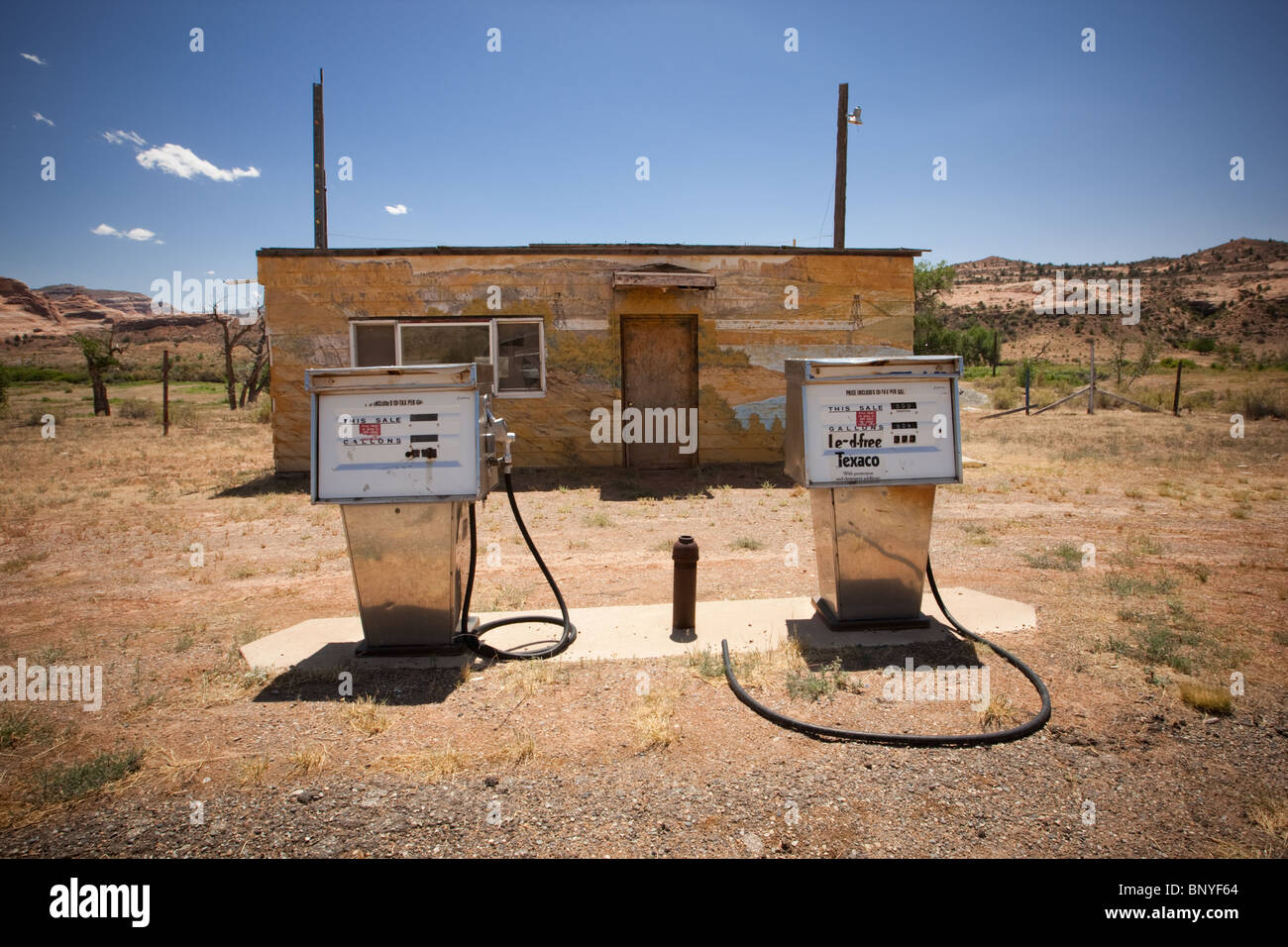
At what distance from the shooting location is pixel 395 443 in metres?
4.48

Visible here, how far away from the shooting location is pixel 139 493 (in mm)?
11039

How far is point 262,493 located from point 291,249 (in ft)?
12.5

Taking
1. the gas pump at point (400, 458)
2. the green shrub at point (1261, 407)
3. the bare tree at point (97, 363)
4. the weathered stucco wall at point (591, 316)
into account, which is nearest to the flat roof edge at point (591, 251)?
the weathered stucco wall at point (591, 316)

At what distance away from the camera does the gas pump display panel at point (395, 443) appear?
4.45 meters

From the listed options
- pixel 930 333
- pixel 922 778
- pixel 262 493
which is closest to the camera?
pixel 922 778

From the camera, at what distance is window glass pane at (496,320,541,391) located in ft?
39.1

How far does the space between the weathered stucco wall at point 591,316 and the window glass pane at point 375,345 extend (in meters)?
0.22

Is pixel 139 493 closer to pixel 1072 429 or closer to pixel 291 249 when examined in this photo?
pixel 291 249

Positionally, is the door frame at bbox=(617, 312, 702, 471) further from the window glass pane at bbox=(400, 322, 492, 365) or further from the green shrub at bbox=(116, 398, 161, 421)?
the green shrub at bbox=(116, 398, 161, 421)

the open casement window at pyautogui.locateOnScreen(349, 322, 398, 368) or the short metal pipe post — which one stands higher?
the open casement window at pyautogui.locateOnScreen(349, 322, 398, 368)

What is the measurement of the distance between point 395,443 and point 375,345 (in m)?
8.02

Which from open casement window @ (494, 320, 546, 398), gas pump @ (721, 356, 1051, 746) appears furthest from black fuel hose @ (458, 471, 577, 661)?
open casement window @ (494, 320, 546, 398)

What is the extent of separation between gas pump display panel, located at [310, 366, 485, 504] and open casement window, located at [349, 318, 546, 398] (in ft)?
24.0
